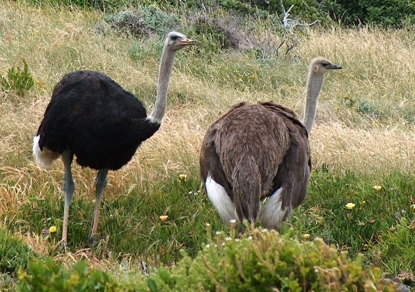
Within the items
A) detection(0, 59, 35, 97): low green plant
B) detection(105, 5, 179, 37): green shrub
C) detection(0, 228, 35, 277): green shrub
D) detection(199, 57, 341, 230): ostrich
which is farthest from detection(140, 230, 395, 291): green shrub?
detection(105, 5, 179, 37): green shrub

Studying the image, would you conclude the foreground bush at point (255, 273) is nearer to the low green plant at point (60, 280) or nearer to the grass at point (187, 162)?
the low green plant at point (60, 280)

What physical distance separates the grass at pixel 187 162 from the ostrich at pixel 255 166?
668 mm

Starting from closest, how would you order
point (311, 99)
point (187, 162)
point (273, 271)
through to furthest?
point (273, 271) → point (311, 99) → point (187, 162)

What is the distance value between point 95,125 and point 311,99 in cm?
176

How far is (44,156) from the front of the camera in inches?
261

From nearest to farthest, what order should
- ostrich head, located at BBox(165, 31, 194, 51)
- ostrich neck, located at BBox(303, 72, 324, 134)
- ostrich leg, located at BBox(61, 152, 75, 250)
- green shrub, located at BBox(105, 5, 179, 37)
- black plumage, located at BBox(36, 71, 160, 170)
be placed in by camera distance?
black plumage, located at BBox(36, 71, 160, 170) < ostrich leg, located at BBox(61, 152, 75, 250) < ostrich head, located at BBox(165, 31, 194, 51) < ostrich neck, located at BBox(303, 72, 324, 134) < green shrub, located at BBox(105, 5, 179, 37)

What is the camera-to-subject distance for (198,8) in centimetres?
1462

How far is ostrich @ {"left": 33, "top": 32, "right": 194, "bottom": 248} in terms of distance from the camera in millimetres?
6309

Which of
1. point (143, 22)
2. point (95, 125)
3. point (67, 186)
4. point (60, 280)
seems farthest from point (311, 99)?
point (143, 22)

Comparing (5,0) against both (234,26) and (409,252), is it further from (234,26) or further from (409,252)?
(409,252)

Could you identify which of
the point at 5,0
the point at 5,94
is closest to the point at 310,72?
the point at 5,94

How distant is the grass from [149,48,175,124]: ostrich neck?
0.81m

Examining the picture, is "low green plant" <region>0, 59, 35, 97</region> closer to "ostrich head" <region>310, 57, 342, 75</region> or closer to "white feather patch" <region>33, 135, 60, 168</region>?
"white feather patch" <region>33, 135, 60, 168</region>

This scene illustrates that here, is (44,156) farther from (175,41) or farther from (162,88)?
(175,41)
